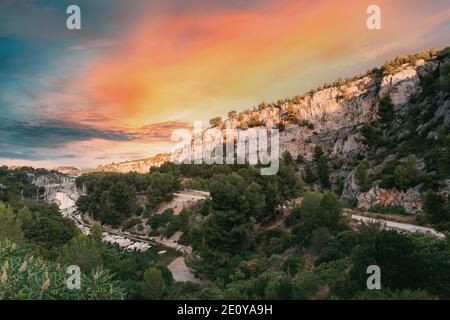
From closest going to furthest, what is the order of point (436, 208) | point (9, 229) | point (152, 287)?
point (152, 287), point (436, 208), point (9, 229)

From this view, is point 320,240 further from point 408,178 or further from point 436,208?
point 408,178

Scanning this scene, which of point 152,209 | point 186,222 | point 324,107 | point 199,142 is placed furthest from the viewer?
point 199,142

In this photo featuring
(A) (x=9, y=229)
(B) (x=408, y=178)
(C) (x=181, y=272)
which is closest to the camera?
(A) (x=9, y=229)

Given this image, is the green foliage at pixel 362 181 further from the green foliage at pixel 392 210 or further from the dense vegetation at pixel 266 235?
the green foliage at pixel 392 210

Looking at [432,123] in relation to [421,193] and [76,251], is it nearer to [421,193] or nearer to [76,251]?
[421,193]

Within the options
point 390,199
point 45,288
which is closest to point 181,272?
point 390,199

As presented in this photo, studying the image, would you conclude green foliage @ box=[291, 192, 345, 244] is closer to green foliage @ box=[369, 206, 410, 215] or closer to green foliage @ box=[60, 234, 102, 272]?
green foliage @ box=[369, 206, 410, 215]

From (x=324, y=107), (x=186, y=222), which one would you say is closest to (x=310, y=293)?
(x=186, y=222)

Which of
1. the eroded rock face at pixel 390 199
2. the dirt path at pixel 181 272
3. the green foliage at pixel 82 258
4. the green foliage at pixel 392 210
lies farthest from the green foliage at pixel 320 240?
the green foliage at pixel 82 258
